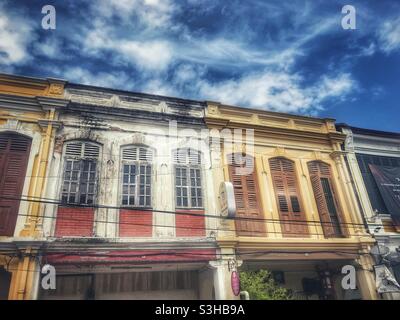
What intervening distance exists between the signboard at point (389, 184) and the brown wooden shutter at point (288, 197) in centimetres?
370

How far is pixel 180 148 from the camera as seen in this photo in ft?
33.3

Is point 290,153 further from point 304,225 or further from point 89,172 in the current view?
point 89,172

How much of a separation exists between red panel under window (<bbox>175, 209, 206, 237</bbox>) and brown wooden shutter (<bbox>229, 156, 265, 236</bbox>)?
1.18 metres

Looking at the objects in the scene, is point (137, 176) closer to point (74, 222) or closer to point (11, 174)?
point (74, 222)

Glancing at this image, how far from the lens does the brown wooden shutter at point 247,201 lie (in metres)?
9.58

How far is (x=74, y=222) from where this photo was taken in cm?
812

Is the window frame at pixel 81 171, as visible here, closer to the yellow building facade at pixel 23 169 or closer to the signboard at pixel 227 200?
the yellow building facade at pixel 23 169

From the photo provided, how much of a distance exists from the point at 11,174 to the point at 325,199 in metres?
10.3

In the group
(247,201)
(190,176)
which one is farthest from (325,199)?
(190,176)

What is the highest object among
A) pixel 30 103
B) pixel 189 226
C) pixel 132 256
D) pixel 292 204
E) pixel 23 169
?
pixel 30 103

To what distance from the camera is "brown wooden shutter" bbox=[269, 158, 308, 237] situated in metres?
10.1

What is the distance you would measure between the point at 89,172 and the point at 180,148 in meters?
3.02
